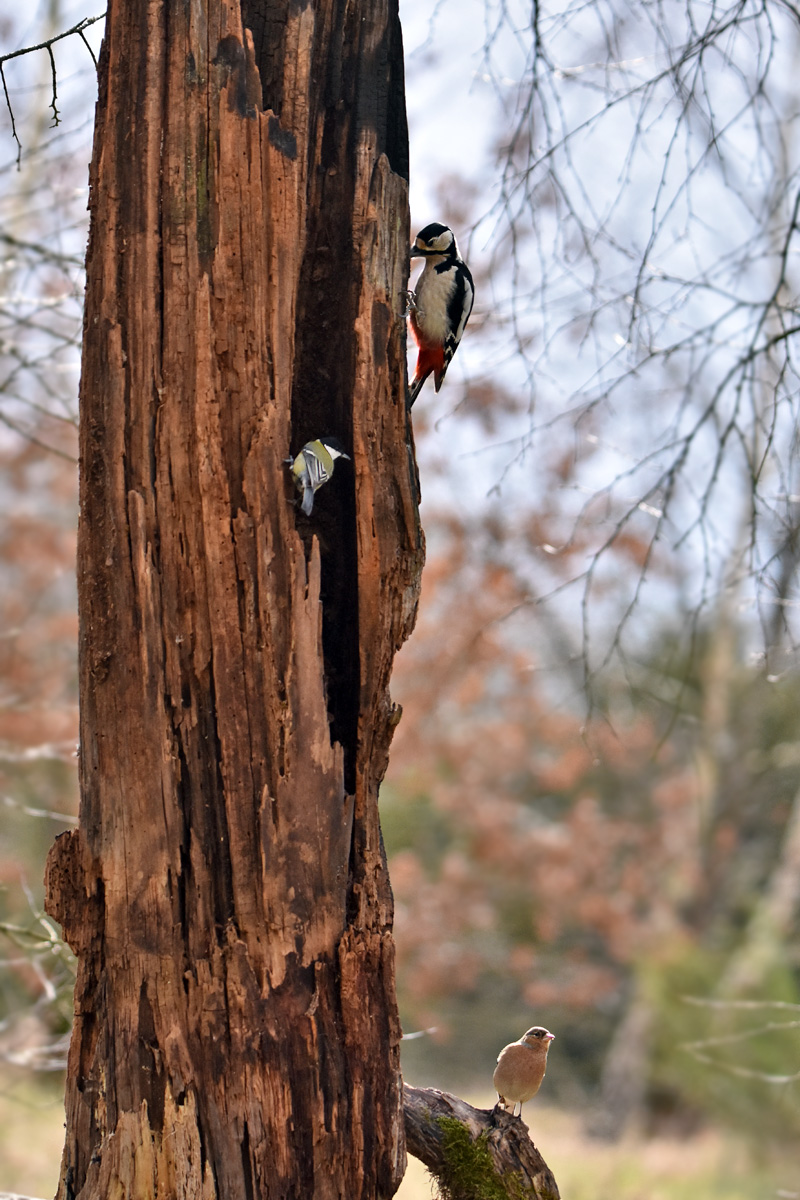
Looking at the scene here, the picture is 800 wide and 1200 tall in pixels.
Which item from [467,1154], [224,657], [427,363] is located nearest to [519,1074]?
[467,1154]

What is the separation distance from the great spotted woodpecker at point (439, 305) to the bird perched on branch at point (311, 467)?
116 cm

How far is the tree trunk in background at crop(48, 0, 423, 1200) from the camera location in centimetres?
210

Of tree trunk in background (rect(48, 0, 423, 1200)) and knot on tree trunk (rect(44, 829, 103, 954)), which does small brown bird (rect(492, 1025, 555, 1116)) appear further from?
knot on tree trunk (rect(44, 829, 103, 954))

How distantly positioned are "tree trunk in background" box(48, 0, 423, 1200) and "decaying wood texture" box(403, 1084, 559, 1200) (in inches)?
14.9

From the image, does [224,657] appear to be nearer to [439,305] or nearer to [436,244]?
[439,305]

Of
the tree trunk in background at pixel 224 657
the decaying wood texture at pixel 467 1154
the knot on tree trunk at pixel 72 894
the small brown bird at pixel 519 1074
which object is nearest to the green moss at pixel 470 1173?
the decaying wood texture at pixel 467 1154

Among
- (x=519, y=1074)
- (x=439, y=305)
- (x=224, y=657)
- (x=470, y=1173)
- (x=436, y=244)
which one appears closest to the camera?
(x=224, y=657)

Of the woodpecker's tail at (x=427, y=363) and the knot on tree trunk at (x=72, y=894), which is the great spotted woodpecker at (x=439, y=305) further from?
the knot on tree trunk at (x=72, y=894)

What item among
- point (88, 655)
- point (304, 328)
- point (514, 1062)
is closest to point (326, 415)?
point (304, 328)

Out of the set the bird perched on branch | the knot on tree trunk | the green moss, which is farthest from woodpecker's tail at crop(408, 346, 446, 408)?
the green moss

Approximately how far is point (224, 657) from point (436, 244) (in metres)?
2.00

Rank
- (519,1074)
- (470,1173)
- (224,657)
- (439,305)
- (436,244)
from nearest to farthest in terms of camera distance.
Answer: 1. (224,657)
2. (470,1173)
3. (519,1074)
4. (439,305)
5. (436,244)

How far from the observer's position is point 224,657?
2154mm

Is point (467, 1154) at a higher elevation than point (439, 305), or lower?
lower
